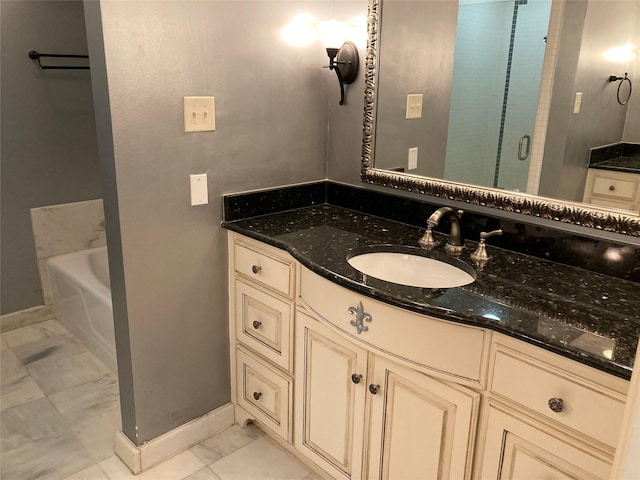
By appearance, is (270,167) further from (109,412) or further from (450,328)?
(109,412)

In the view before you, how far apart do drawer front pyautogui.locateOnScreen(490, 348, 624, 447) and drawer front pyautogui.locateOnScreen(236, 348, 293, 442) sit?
0.86 metres

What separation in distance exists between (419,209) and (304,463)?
1.03 meters

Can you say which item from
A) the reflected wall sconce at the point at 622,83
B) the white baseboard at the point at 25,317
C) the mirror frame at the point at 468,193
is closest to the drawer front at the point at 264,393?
the mirror frame at the point at 468,193

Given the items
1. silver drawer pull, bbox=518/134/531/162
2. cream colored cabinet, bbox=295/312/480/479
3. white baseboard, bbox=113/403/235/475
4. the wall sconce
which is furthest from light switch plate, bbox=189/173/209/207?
silver drawer pull, bbox=518/134/531/162

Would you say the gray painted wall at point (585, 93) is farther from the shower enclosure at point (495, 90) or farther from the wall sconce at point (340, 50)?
the wall sconce at point (340, 50)

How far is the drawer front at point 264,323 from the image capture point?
184 centimetres

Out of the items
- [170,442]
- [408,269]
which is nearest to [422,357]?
[408,269]

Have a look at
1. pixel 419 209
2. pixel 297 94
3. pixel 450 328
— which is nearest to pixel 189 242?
pixel 297 94

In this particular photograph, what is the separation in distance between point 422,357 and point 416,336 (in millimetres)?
57

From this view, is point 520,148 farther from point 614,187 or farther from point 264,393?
point 264,393

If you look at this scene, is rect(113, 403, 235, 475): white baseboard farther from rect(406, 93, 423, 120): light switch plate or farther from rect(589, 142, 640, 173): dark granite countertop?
rect(589, 142, 640, 173): dark granite countertop

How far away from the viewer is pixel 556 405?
3.73ft

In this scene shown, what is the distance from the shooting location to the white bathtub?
2.54 m

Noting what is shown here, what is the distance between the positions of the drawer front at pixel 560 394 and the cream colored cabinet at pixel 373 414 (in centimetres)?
12
